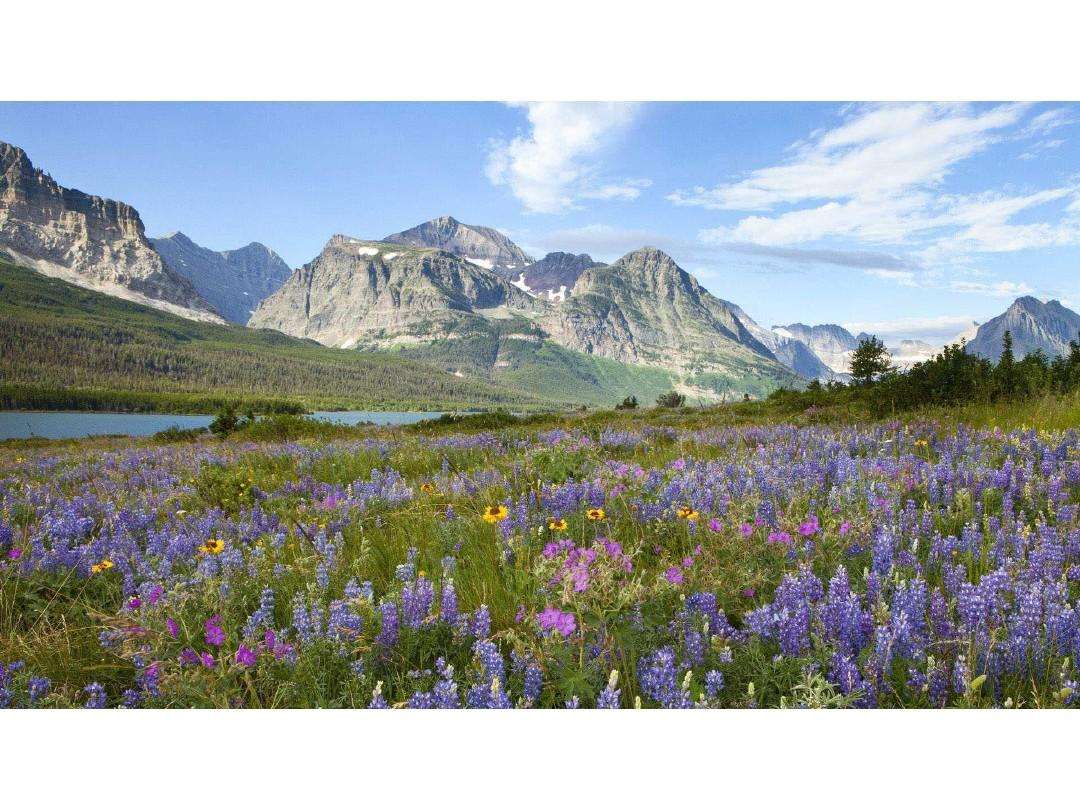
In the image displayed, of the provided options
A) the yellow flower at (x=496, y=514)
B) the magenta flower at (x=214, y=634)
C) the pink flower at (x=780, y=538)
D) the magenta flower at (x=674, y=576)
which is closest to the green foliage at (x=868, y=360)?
the pink flower at (x=780, y=538)

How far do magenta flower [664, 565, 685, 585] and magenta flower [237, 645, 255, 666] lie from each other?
65.4 inches

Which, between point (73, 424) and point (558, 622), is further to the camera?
point (73, 424)

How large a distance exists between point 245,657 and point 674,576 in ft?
5.70

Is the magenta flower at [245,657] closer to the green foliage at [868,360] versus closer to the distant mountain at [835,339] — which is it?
the distant mountain at [835,339]

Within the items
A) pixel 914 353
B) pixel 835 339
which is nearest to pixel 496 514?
pixel 914 353

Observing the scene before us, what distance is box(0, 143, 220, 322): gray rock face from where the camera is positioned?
1378cm

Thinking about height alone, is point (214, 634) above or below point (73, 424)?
above

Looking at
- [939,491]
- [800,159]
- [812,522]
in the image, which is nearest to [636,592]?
[812,522]

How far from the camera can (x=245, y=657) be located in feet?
6.84

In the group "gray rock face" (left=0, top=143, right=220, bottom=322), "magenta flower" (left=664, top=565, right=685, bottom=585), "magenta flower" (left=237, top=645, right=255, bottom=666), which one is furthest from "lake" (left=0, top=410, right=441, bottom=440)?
"magenta flower" (left=664, top=565, right=685, bottom=585)

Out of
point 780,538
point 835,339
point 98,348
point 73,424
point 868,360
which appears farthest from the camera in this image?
point 98,348

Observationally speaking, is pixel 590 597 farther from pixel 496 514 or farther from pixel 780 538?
pixel 496 514
